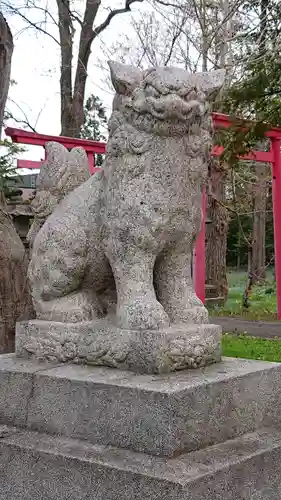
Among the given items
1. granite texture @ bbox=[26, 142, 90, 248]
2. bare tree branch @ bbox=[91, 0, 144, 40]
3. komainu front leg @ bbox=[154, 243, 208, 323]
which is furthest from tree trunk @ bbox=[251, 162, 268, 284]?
komainu front leg @ bbox=[154, 243, 208, 323]

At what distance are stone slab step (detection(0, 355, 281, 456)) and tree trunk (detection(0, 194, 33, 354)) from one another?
249cm

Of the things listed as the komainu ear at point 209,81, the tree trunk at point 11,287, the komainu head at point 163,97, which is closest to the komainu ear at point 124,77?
the komainu head at point 163,97

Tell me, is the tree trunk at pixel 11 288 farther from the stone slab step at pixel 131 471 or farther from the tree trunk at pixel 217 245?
the tree trunk at pixel 217 245

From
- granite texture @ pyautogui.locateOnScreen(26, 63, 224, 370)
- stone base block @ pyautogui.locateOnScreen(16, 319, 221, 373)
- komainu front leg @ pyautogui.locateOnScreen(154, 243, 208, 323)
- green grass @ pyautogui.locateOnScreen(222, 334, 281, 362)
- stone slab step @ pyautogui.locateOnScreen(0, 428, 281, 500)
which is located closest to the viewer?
stone slab step @ pyautogui.locateOnScreen(0, 428, 281, 500)

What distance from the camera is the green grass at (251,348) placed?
6.05 meters

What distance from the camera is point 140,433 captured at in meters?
2.37

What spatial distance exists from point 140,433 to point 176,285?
0.73 meters

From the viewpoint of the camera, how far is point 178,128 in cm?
269

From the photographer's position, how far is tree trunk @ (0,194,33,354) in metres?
5.42

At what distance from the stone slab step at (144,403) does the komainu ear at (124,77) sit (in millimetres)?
1164

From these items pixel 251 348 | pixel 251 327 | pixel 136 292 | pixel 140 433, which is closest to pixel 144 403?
pixel 140 433

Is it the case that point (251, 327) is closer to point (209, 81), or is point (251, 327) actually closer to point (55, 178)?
point (55, 178)

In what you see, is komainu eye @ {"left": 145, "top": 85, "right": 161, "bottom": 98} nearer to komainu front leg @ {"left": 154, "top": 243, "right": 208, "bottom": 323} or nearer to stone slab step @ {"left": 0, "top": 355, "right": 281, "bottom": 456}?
komainu front leg @ {"left": 154, "top": 243, "right": 208, "bottom": 323}

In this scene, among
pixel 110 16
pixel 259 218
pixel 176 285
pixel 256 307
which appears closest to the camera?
pixel 176 285
